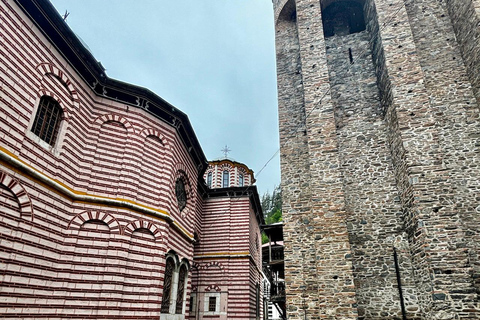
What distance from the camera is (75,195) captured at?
28.5 ft

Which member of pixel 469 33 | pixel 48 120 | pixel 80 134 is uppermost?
pixel 469 33

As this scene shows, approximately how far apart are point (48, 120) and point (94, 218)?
2.93 m

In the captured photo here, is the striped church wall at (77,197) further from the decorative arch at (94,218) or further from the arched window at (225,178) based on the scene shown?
the arched window at (225,178)

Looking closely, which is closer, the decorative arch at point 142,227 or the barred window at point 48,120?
the barred window at point 48,120

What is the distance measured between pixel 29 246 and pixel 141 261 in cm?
315

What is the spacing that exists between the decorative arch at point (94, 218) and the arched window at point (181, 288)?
4.33 m

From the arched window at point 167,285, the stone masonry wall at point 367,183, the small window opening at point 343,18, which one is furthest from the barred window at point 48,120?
the small window opening at point 343,18

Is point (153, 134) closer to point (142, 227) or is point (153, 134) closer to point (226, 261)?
point (142, 227)

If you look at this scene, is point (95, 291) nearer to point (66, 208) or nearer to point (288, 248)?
point (66, 208)

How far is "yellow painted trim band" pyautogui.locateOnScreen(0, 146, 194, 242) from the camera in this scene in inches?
267

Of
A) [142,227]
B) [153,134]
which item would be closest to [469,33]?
[153,134]

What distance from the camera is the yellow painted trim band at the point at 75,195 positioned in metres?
6.79

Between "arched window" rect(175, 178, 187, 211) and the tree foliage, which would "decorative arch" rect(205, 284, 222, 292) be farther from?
the tree foliage

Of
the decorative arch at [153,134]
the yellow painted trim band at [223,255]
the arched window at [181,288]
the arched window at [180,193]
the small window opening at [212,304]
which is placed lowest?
the small window opening at [212,304]
